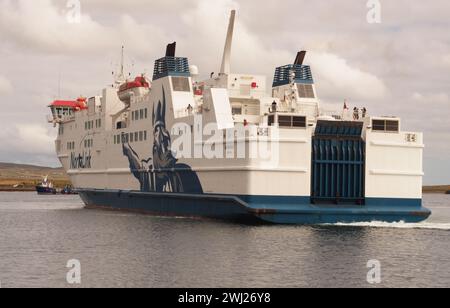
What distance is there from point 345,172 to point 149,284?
1810cm

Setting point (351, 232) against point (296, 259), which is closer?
point (296, 259)

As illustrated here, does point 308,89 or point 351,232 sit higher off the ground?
point 308,89

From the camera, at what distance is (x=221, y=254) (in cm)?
→ 2953

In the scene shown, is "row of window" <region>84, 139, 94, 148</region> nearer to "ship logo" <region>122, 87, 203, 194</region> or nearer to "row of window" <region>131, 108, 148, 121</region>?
"row of window" <region>131, 108, 148, 121</region>

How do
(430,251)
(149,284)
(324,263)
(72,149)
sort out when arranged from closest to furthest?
(149,284) → (324,263) → (430,251) → (72,149)

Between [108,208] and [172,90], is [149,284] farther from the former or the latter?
[108,208]

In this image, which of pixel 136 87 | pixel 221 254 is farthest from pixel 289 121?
pixel 136 87

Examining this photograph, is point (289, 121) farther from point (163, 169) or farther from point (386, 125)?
point (163, 169)

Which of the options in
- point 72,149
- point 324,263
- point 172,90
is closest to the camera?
point 324,263

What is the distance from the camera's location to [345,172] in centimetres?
3956

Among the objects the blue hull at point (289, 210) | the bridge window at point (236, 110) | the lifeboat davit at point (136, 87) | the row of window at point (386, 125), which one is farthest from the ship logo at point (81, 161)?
the row of window at point (386, 125)

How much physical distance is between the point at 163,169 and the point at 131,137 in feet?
20.5
